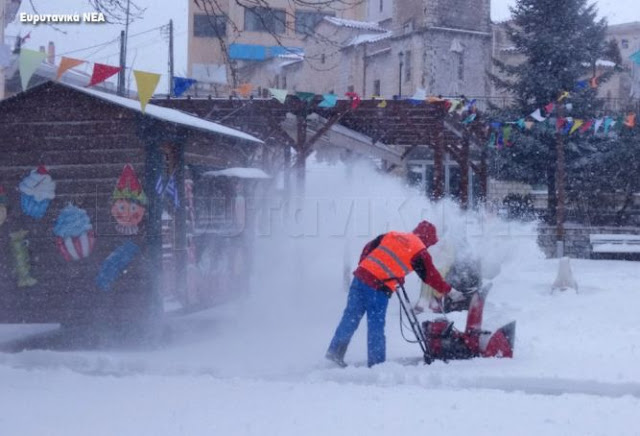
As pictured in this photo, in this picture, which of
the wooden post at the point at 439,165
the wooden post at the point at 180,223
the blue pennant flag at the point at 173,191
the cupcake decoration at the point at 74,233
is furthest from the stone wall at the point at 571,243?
the cupcake decoration at the point at 74,233

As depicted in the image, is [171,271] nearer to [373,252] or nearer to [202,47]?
[373,252]

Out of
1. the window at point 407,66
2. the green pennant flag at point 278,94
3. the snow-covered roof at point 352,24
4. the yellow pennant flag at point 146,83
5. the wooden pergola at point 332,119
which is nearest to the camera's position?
the yellow pennant flag at point 146,83

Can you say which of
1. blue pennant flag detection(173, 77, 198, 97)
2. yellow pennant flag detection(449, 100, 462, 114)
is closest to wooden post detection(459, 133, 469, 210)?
yellow pennant flag detection(449, 100, 462, 114)

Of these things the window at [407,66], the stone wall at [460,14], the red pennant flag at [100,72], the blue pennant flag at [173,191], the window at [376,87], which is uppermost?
the stone wall at [460,14]

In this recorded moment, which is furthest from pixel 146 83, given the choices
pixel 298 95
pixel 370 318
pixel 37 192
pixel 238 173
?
pixel 298 95

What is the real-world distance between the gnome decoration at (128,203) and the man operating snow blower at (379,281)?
3.02m

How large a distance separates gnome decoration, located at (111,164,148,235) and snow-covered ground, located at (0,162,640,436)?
154cm

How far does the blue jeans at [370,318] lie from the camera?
8406mm

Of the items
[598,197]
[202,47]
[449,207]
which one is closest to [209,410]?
[449,207]

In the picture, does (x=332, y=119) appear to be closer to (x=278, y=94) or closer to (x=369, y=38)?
(x=278, y=94)

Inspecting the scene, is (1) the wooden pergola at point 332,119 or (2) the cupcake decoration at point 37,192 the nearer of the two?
(2) the cupcake decoration at point 37,192

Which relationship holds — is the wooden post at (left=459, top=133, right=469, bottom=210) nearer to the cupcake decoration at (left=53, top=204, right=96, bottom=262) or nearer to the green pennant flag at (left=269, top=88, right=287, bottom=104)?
the green pennant flag at (left=269, top=88, right=287, bottom=104)

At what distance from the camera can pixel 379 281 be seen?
8.40 metres

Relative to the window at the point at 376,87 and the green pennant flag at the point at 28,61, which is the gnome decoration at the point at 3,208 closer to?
the green pennant flag at the point at 28,61
